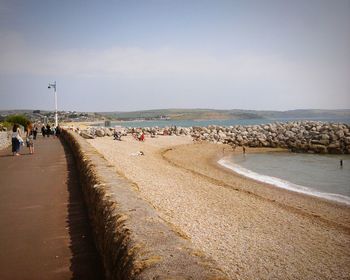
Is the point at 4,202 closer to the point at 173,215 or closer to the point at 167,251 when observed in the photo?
the point at 173,215

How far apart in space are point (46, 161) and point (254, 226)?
8606 millimetres

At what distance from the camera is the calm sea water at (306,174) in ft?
49.4

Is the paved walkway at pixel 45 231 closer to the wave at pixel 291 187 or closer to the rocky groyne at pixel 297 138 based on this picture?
the wave at pixel 291 187

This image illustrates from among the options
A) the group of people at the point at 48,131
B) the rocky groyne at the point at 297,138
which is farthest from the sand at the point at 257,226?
the rocky groyne at the point at 297,138

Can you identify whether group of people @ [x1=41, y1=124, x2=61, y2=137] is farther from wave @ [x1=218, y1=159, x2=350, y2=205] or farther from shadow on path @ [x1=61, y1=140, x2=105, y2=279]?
shadow on path @ [x1=61, y1=140, x2=105, y2=279]

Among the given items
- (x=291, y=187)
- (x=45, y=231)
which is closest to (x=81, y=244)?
(x=45, y=231)

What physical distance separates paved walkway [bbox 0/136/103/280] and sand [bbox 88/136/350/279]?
1.23 metres

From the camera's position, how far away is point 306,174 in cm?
1994

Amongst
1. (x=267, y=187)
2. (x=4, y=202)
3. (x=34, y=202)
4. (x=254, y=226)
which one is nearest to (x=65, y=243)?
(x=34, y=202)

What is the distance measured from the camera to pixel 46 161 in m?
12.7

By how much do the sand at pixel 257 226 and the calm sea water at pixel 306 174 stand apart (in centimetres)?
205

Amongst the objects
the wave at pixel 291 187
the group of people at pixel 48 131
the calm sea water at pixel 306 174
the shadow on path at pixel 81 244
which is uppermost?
the group of people at pixel 48 131

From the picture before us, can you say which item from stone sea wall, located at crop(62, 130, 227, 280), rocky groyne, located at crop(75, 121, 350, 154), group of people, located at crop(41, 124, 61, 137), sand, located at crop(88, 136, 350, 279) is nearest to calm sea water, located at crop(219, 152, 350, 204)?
sand, located at crop(88, 136, 350, 279)

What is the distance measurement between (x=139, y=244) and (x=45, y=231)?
2930mm
